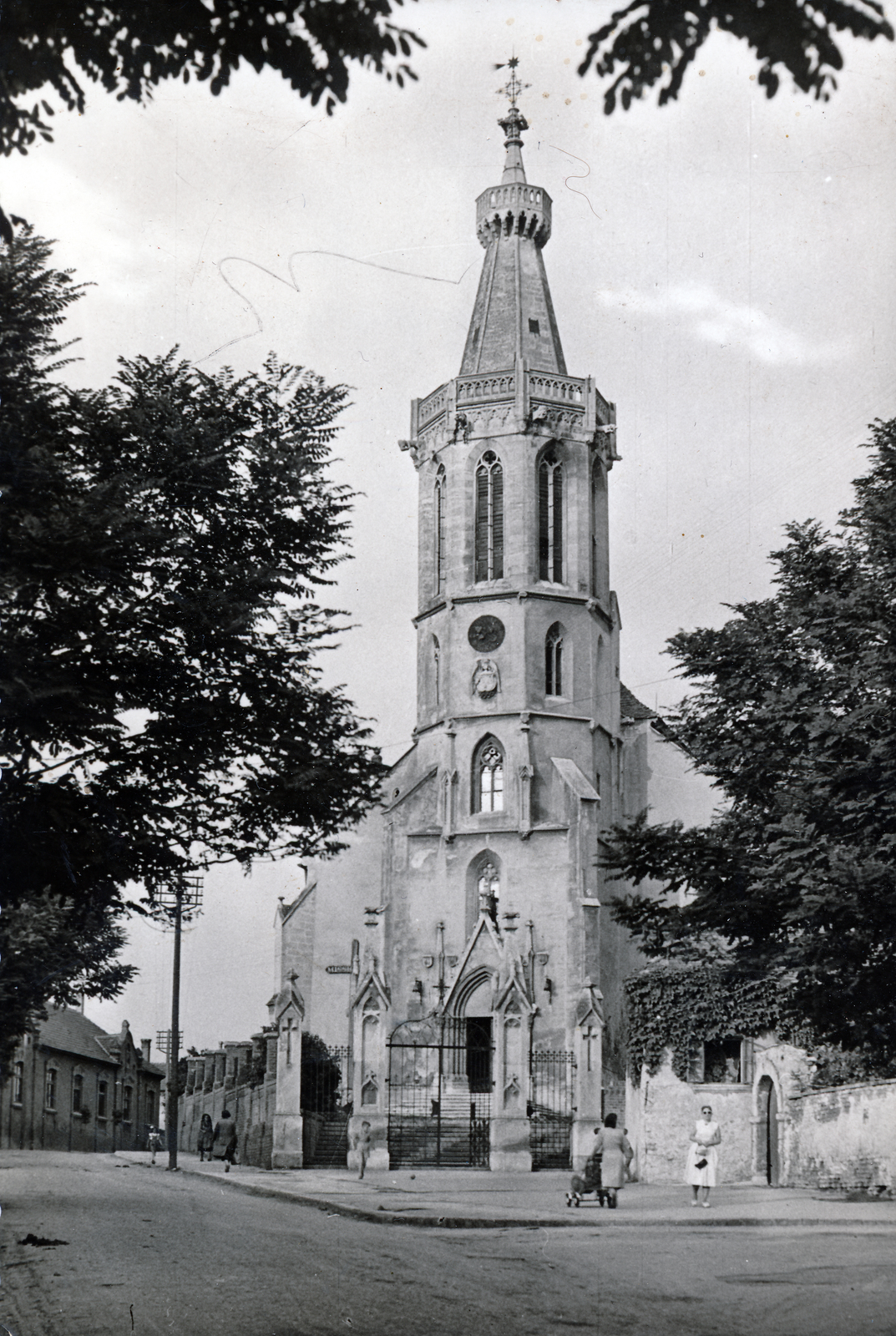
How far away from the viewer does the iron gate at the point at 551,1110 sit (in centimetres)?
3359

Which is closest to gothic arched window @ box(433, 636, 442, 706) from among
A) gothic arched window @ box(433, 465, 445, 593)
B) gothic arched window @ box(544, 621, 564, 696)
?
gothic arched window @ box(433, 465, 445, 593)

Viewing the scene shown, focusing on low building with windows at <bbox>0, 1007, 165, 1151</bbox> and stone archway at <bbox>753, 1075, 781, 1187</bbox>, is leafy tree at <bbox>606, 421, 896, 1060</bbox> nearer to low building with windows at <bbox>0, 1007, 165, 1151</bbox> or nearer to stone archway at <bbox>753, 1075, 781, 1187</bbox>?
stone archway at <bbox>753, 1075, 781, 1187</bbox>

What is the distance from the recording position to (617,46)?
31.2ft

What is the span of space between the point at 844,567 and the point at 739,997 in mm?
14755

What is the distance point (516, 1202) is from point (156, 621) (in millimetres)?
11100

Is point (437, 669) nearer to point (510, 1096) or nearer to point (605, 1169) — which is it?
point (510, 1096)

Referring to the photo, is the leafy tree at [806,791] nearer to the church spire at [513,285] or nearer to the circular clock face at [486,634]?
the circular clock face at [486,634]

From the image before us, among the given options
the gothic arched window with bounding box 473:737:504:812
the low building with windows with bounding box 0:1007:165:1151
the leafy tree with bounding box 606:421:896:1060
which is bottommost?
the low building with windows with bounding box 0:1007:165:1151

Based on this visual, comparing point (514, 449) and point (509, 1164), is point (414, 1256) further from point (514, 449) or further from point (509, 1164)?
point (514, 449)

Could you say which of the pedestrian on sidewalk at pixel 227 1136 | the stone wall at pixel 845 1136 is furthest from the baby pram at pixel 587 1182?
the pedestrian on sidewalk at pixel 227 1136

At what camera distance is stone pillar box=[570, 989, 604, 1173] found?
3278cm

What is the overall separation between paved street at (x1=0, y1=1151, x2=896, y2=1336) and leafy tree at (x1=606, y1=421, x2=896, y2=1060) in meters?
4.25

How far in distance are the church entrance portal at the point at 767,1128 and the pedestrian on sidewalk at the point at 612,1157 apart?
8.82 m

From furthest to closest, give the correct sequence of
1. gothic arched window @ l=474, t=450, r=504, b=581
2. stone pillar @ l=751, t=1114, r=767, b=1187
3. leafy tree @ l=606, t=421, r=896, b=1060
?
gothic arched window @ l=474, t=450, r=504, b=581
stone pillar @ l=751, t=1114, r=767, b=1187
leafy tree @ l=606, t=421, r=896, b=1060
